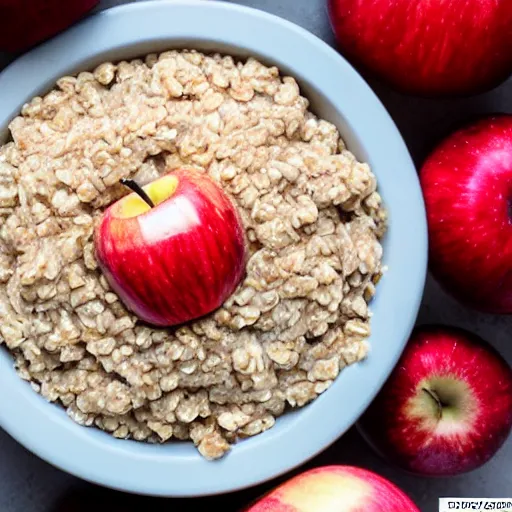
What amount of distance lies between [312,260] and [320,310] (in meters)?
0.05

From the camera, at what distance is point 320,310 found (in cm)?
99

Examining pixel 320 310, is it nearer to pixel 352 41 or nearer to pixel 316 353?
pixel 316 353

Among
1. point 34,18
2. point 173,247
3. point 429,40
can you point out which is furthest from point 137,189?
point 429,40

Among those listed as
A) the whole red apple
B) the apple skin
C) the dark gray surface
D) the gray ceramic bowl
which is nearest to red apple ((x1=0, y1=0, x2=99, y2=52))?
the gray ceramic bowl

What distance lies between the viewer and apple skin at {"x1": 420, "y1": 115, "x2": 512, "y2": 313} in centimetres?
106

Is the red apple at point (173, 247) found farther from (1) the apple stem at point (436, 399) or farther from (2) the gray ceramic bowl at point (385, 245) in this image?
(1) the apple stem at point (436, 399)

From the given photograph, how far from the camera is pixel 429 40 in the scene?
1025mm

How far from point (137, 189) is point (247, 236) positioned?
0.45 feet

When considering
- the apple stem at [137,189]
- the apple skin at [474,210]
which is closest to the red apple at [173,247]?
the apple stem at [137,189]

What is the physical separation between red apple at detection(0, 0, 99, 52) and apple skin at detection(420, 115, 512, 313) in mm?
439

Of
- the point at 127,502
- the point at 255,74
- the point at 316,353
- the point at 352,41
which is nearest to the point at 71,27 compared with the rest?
the point at 255,74

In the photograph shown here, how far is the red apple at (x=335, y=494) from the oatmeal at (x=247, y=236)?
0.08 metres

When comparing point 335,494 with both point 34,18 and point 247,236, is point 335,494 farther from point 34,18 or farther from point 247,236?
point 34,18

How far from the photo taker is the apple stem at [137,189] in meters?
0.89
